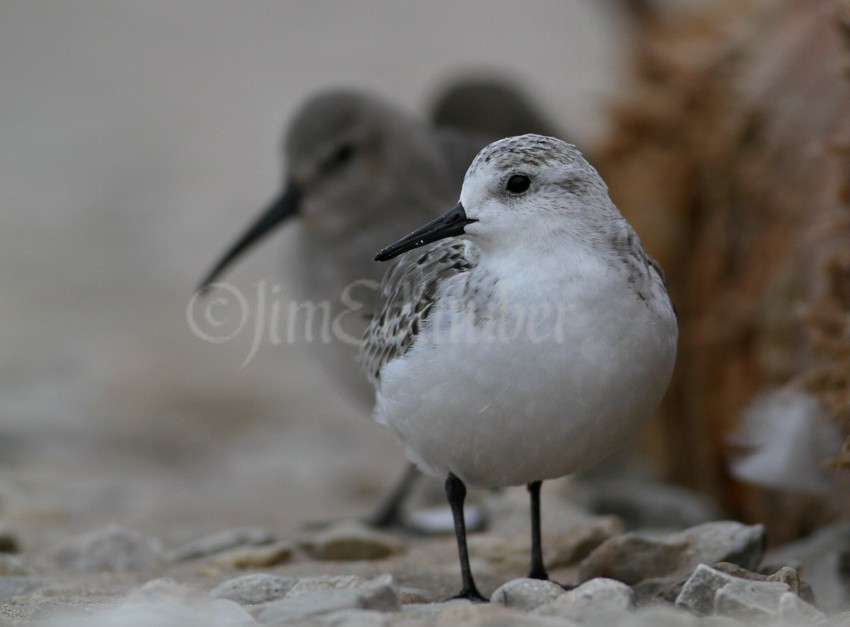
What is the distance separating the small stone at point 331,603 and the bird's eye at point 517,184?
0.99 m

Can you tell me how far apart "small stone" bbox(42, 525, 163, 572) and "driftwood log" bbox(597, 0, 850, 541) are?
7.57 feet

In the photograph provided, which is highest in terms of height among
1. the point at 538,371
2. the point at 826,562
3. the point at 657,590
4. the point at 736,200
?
the point at 736,200

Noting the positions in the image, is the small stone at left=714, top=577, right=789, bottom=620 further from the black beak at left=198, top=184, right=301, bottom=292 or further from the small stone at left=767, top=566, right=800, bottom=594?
the black beak at left=198, top=184, right=301, bottom=292

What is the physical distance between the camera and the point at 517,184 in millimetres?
2967

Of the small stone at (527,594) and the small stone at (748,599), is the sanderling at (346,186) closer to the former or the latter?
the small stone at (527,594)

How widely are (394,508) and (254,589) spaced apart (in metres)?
2.03

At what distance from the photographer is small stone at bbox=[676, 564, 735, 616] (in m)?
2.79

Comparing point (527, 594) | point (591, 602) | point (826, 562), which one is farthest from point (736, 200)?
point (591, 602)

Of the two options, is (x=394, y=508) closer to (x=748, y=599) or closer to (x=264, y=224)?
(x=264, y=224)

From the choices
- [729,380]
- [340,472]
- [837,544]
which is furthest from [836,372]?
[340,472]

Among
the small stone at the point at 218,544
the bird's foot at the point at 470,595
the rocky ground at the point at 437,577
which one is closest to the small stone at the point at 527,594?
the rocky ground at the point at 437,577

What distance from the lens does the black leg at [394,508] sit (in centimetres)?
495

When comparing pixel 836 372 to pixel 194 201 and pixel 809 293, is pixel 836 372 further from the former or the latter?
pixel 194 201

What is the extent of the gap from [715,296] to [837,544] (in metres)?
1.87
